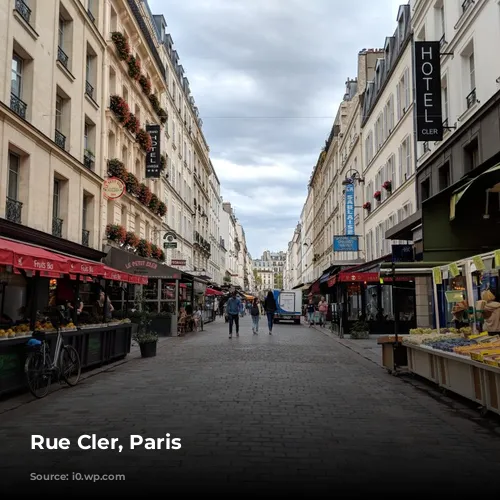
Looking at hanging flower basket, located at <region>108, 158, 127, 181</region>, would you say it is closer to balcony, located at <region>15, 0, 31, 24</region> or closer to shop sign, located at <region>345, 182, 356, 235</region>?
balcony, located at <region>15, 0, 31, 24</region>

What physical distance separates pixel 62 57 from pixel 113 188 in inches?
215

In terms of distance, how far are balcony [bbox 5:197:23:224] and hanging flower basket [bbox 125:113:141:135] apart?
1141 cm

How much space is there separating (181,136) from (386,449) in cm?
4114

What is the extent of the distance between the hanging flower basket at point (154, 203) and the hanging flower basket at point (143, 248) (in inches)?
96.1

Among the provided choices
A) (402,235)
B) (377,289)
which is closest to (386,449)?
(402,235)

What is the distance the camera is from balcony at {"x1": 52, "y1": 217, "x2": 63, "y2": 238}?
1986 centimetres

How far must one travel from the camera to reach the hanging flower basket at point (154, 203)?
3177 centimetres

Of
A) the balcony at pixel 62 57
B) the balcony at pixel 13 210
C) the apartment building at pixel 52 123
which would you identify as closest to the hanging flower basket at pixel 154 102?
the apartment building at pixel 52 123

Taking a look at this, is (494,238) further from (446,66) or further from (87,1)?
(87,1)

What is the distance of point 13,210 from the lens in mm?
16719

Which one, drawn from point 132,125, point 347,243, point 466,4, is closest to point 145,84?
point 132,125

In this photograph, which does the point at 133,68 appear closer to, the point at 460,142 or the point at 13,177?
the point at 13,177

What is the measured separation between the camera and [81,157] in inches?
877

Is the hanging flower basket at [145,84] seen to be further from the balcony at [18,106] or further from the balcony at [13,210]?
the balcony at [13,210]
